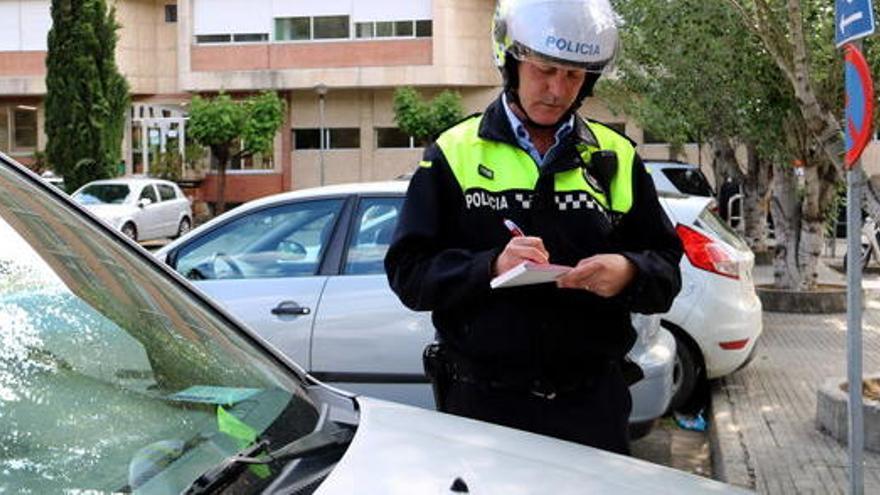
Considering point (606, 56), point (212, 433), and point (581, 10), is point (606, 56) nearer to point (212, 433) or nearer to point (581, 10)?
point (581, 10)

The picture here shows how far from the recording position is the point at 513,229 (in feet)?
8.09

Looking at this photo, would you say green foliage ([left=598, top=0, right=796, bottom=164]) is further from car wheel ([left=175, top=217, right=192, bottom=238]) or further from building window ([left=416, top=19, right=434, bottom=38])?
building window ([left=416, top=19, right=434, bottom=38])

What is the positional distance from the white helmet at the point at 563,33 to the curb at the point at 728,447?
307 cm

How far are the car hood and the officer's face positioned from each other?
815 millimetres

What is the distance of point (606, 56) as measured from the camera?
2.59m

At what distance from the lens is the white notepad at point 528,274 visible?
2266 millimetres

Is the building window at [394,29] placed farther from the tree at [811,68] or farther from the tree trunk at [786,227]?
the tree at [811,68]

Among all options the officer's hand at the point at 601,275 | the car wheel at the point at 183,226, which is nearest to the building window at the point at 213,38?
the car wheel at the point at 183,226

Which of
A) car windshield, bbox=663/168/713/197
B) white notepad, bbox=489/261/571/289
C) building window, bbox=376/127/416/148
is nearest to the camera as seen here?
white notepad, bbox=489/261/571/289

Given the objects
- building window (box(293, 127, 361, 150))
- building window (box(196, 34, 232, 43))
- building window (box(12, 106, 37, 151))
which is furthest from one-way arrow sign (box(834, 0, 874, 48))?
building window (box(12, 106, 37, 151))

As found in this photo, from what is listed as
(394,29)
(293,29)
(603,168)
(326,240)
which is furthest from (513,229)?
(293,29)

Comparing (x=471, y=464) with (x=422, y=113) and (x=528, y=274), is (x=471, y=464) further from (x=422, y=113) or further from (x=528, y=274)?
(x=422, y=113)

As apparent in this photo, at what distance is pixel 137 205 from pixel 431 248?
23659 millimetres

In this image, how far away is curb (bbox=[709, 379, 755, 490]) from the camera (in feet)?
17.3
